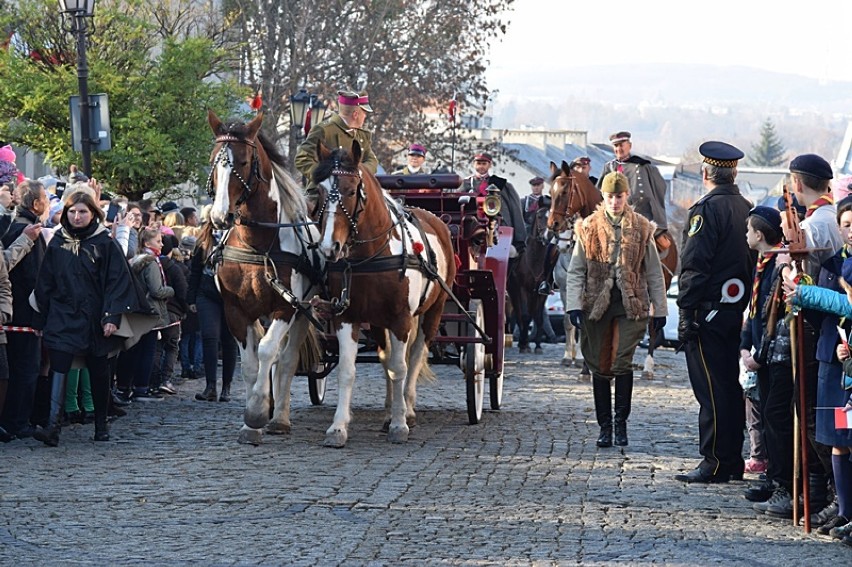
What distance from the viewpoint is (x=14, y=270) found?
1237 cm

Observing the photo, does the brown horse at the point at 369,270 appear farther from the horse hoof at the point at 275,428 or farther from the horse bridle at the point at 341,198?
the horse hoof at the point at 275,428

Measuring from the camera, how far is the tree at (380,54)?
A: 32000 millimetres

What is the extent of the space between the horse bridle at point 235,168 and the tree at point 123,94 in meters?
8.47

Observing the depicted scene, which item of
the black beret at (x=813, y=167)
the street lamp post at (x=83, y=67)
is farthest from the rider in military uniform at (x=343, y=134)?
the street lamp post at (x=83, y=67)

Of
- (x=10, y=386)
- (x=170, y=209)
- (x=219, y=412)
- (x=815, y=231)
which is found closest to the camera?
(x=815, y=231)

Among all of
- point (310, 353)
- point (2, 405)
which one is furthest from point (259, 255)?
point (2, 405)

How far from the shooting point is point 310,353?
13.0 metres

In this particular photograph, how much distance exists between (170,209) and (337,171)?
8174 millimetres

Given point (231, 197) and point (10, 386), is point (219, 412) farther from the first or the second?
point (231, 197)

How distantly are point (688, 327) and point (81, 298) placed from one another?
4.62 m

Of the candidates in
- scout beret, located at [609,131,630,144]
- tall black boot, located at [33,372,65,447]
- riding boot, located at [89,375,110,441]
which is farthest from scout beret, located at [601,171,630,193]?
scout beret, located at [609,131,630,144]

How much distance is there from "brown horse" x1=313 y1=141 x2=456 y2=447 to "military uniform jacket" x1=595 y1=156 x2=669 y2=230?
528 centimetres

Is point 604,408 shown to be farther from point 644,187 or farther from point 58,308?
point 644,187

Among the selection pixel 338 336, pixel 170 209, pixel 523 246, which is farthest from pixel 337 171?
pixel 523 246
